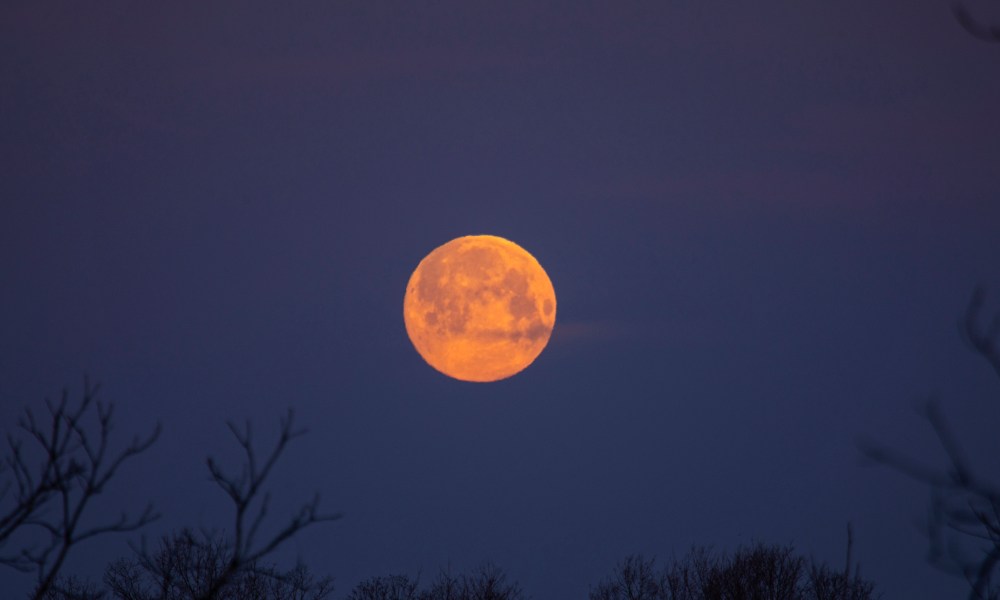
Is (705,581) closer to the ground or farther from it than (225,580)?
farther from it

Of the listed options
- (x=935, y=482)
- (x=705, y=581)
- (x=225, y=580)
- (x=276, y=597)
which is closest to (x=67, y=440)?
(x=225, y=580)

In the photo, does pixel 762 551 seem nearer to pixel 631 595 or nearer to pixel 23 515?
pixel 631 595

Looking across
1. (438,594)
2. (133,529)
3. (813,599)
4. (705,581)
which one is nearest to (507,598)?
(438,594)

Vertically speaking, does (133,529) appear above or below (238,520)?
above

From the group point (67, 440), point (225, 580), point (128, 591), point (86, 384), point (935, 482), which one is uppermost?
point (128, 591)

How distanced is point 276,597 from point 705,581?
1853cm

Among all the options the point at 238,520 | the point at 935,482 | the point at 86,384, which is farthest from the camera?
the point at 86,384

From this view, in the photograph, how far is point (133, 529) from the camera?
8641 mm

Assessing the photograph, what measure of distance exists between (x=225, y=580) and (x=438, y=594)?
5500 centimetres

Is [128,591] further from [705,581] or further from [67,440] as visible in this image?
[67,440]

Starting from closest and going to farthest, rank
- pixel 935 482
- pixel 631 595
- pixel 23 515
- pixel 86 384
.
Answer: pixel 935 482, pixel 23 515, pixel 86 384, pixel 631 595

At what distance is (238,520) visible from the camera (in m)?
6.90

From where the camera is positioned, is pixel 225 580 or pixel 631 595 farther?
pixel 631 595

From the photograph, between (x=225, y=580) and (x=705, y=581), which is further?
(x=705, y=581)
